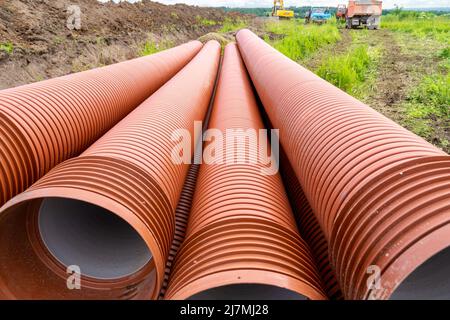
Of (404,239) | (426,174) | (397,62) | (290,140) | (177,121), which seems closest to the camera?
(404,239)

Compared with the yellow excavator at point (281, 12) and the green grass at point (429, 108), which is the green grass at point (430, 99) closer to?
the green grass at point (429, 108)

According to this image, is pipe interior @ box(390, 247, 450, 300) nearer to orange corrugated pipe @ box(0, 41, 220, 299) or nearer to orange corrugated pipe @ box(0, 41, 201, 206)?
orange corrugated pipe @ box(0, 41, 220, 299)

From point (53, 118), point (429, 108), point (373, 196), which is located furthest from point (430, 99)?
point (53, 118)

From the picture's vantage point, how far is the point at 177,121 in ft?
10.7

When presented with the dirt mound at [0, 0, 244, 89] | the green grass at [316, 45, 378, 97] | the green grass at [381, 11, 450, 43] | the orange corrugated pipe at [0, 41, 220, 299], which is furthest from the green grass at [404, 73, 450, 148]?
the green grass at [381, 11, 450, 43]

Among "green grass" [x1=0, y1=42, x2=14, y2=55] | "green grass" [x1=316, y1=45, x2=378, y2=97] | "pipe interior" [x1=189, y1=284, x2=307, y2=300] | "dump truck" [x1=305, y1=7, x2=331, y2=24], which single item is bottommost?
"pipe interior" [x1=189, y1=284, x2=307, y2=300]

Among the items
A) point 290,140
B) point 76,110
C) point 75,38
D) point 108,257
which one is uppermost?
point 75,38

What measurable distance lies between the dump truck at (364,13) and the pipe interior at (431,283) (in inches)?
872

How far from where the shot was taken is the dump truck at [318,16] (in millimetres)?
26016

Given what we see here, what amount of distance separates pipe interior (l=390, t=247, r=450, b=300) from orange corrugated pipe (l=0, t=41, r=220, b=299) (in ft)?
4.45

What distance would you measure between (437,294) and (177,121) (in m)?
2.35

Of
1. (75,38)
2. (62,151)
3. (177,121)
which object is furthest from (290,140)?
(75,38)

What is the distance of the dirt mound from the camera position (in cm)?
771

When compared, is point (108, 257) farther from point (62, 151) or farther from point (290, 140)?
point (290, 140)
